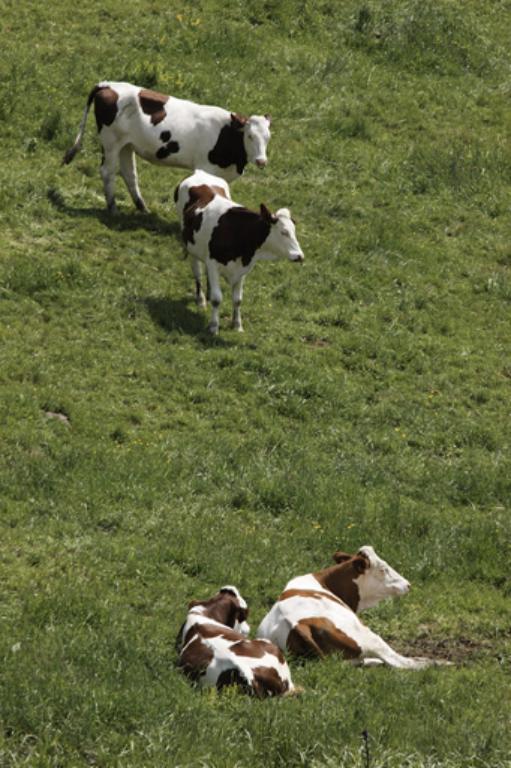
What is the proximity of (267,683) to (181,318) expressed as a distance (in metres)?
10.2

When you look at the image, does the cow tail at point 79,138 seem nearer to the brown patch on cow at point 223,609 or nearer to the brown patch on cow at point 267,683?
the brown patch on cow at point 223,609

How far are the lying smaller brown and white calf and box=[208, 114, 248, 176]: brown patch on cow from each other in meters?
13.0

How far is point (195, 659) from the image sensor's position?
11.7m

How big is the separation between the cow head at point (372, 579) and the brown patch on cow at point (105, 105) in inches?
472

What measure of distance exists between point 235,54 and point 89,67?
3297 mm

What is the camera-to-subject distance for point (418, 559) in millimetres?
15641

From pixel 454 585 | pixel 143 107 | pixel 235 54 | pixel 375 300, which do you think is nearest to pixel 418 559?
pixel 454 585

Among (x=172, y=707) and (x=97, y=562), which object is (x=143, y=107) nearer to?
(x=97, y=562)

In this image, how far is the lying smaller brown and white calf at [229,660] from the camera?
37.8 ft

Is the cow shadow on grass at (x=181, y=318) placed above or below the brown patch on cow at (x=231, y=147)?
below

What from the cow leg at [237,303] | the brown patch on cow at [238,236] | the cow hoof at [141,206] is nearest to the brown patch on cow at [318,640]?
the cow leg at [237,303]

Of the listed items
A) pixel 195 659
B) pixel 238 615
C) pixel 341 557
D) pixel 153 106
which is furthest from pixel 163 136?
pixel 195 659

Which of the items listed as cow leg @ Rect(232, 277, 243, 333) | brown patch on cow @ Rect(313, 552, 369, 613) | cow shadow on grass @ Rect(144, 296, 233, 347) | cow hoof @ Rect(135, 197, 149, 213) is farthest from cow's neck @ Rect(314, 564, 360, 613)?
cow hoof @ Rect(135, 197, 149, 213)

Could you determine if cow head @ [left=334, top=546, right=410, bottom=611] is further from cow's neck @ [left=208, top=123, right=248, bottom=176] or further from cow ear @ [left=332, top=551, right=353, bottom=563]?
cow's neck @ [left=208, top=123, right=248, bottom=176]
